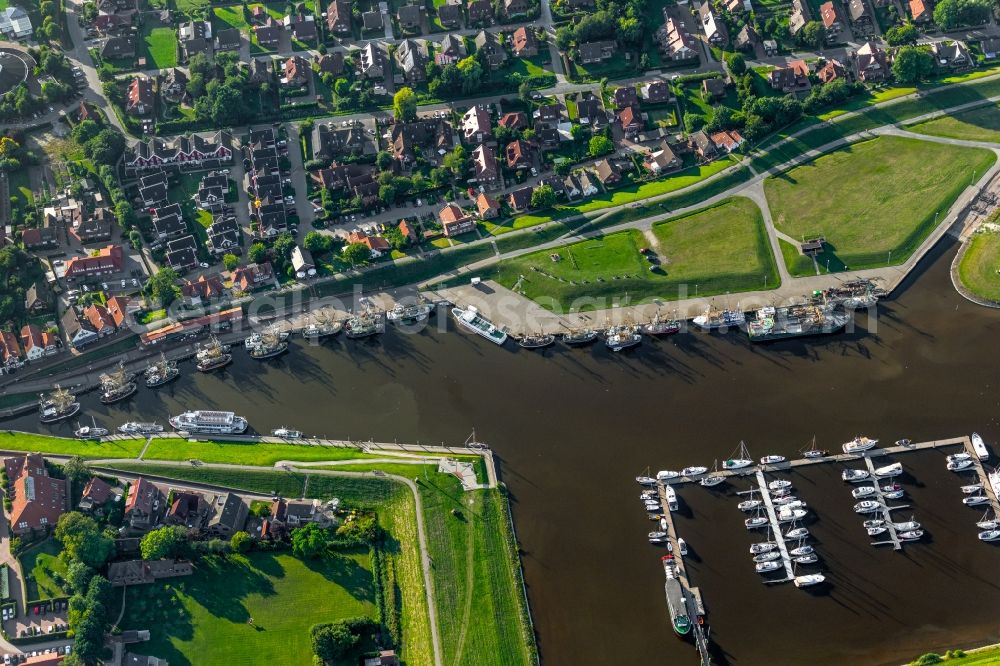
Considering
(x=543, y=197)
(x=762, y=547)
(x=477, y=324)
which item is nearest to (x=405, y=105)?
(x=543, y=197)

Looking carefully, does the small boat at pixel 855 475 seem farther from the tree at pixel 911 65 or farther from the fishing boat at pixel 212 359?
the fishing boat at pixel 212 359

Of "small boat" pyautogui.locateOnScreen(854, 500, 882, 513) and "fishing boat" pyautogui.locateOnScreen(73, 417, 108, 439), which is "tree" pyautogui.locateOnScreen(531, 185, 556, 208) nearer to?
"small boat" pyautogui.locateOnScreen(854, 500, 882, 513)

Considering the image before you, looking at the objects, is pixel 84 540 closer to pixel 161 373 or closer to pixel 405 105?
pixel 161 373

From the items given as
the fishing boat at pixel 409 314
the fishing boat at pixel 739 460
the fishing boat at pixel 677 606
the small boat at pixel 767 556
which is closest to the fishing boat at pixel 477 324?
the fishing boat at pixel 409 314

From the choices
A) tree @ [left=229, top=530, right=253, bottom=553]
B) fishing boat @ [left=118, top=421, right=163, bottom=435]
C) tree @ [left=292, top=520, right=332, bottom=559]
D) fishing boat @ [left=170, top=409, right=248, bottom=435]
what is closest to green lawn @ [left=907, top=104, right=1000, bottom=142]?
tree @ [left=292, top=520, right=332, bottom=559]

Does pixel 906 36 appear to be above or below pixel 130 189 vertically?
above

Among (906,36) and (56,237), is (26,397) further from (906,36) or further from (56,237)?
(906,36)

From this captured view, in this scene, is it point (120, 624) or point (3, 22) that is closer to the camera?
point (120, 624)

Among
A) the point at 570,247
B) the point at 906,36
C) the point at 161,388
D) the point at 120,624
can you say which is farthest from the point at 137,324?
the point at 906,36

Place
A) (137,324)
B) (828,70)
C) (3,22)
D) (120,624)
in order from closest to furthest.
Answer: (120,624), (137,324), (828,70), (3,22)
